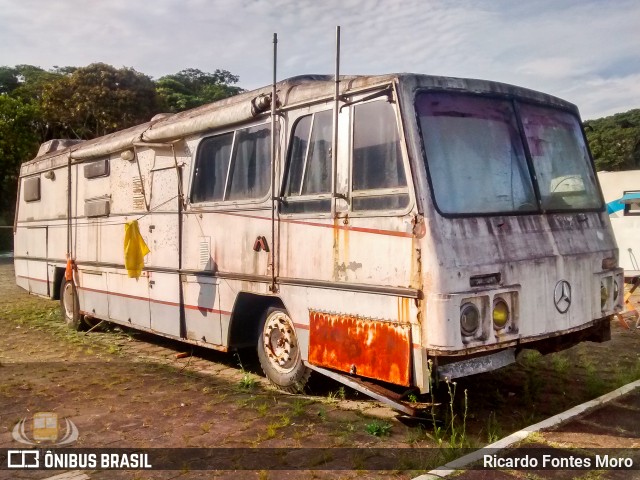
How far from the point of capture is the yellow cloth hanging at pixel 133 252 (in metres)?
7.73

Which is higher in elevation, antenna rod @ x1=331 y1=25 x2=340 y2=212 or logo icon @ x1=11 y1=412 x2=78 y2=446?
antenna rod @ x1=331 y1=25 x2=340 y2=212

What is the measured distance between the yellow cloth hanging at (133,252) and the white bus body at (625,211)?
1017cm

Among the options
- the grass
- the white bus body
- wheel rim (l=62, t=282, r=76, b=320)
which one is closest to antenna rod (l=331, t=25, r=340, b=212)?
the grass

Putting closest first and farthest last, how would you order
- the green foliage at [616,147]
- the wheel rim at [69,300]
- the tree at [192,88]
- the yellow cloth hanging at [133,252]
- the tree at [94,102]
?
the yellow cloth hanging at [133,252], the wheel rim at [69,300], the tree at [94,102], the tree at [192,88], the green foliage at [616,147]

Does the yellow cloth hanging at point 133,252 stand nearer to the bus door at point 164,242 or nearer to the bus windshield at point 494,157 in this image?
the bus door at point 164,242

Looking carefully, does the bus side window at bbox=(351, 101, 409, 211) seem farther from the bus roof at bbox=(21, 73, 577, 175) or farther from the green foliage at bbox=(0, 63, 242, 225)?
the green foliage at bbox=(0, 63, 242, 225)

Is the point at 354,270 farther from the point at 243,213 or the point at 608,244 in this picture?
the point at 608,244

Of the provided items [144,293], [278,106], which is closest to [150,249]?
[144,293]

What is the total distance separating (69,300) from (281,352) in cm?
550

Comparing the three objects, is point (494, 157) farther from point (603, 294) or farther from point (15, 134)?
point (15, 134)

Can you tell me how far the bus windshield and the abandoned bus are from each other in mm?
15

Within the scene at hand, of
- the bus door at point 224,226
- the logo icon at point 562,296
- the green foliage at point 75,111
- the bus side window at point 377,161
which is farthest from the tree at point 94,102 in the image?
the logo icon at point 562,296

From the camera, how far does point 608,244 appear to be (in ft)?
18.3

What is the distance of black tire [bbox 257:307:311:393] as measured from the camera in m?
5.71
